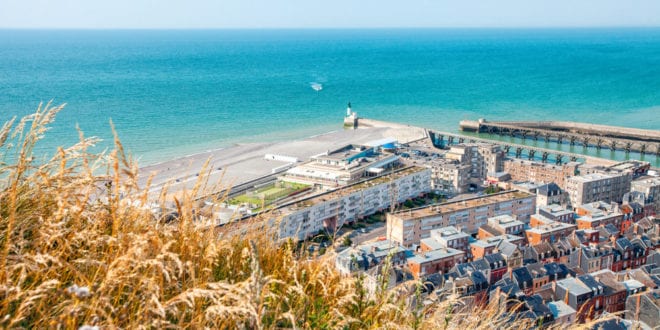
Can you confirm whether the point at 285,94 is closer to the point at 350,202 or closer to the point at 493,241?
the point at 350,202

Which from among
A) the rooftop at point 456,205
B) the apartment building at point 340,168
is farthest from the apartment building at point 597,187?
the apartment building at point 340,168

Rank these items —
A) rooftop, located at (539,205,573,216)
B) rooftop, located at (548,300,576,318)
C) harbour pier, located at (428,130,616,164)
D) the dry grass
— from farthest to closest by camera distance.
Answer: harbour pier, located at (428,130,616,164) → rooftop, located at (539,205,573,216) → rooftop, located at (548,300,576,318) → the dry grass

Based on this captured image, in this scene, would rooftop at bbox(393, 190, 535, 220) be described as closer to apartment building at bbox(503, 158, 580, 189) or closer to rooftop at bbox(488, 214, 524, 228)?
rooftop at bbox(488, 214, 524, 228)

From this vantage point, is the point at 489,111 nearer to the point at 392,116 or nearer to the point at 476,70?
the point at 392,116

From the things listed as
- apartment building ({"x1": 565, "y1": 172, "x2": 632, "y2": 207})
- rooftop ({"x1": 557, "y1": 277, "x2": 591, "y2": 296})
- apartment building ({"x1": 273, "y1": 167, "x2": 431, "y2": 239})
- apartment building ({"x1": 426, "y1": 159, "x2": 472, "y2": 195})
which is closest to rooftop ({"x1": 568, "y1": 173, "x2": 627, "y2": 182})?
apartment building ({"x1": 565, "y1": 172, "x2": 632, "y2": 207})

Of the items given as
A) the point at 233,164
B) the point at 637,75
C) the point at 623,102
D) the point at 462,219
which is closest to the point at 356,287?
the point at 462,219

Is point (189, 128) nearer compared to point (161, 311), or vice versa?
point (161, 311)

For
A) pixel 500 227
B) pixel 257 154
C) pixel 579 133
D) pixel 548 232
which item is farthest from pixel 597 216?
pixel 579 133
